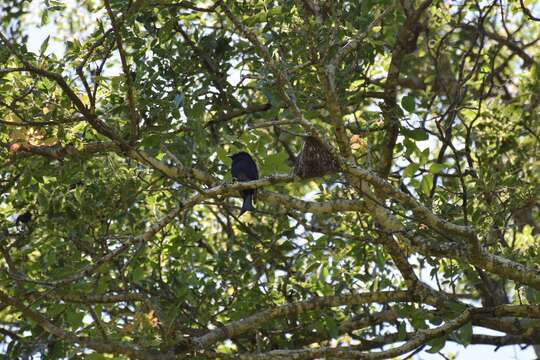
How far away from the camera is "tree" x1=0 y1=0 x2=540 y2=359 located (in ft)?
16.0

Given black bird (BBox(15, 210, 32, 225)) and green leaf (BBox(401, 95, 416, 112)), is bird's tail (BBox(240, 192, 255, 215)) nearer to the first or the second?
green leaf (BBox(401, 95, 416, 112))

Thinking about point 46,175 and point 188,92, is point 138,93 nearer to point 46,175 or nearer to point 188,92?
point 188,92

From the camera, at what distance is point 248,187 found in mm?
4914

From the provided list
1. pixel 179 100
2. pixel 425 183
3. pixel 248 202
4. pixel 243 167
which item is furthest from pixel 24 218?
pixel 425 183

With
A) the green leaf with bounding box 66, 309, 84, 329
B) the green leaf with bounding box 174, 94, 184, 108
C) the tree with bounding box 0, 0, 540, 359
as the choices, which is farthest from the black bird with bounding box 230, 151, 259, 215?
the green leaf with bounding box 66, 309, 84, 329

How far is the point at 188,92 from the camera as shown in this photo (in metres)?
5.79

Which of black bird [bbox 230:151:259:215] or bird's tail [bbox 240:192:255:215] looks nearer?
bird's tail [bbox 240:192:255:215]

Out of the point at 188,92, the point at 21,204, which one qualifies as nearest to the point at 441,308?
the point at 188,92

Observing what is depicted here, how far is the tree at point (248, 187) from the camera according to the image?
4883 mm

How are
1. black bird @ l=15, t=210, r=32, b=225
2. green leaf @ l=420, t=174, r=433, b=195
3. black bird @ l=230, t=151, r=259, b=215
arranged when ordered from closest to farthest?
green leaf @ l=420, t=174, r=433, b=195 < black bird @ l=15, t=210, r=32, b=225 < black bird @ l=230, t=151, r=259, b=215

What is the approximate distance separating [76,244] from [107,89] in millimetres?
1356

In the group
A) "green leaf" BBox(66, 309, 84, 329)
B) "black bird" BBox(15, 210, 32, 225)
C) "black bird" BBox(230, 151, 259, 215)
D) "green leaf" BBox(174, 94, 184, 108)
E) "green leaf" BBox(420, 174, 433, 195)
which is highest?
"black bird" BBox(230, 151, 259, 215)

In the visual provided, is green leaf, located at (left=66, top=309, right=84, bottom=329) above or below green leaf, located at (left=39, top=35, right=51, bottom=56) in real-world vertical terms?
below

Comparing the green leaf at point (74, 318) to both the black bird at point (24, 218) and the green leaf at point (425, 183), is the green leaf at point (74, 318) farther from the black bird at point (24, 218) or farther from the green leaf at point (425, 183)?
the green leaf at point (425, 183)
